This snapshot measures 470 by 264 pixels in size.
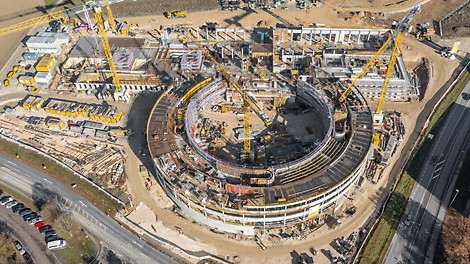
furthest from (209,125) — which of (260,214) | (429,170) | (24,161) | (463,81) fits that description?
(463,81)

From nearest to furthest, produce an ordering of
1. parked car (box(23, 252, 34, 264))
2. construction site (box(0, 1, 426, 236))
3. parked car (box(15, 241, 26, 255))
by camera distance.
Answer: parked car (box(23, 252, 34, 264)) < parked car (box(15, 241, 26, 255)) < construction site (box(0, 1, 426, 236))

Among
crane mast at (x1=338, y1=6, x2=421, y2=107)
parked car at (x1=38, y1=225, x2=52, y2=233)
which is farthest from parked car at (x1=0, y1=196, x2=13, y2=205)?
crane mast at (x1=338, y1=6, x2=421, y2=107)

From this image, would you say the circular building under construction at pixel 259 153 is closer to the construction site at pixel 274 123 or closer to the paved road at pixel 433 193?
the construction site at pixel 274 123

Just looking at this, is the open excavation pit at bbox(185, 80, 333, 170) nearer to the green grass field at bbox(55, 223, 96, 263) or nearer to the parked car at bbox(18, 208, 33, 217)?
the green grass field at bbox(55, 223, 96, 263)

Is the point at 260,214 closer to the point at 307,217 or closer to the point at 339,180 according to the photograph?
the point at 307,217

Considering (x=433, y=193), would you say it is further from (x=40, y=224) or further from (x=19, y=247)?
(x=19, y=247)

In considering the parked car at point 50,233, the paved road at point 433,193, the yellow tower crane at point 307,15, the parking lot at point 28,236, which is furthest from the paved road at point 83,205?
the yellow tower crane at point 307,15
